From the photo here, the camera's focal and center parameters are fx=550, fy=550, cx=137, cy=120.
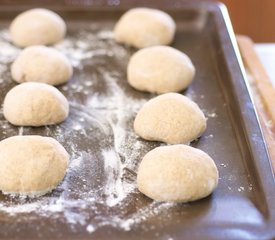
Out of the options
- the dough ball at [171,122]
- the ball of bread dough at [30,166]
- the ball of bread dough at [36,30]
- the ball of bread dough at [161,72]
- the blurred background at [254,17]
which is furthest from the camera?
the blurred background at [254,17]

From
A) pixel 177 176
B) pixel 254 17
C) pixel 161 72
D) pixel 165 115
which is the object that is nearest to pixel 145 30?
pixel 161 72

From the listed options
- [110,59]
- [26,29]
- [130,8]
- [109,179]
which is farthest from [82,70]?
[109,179]

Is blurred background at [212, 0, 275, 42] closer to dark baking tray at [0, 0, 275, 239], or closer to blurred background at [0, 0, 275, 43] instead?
blurred background at [0, 0, 275, 43]

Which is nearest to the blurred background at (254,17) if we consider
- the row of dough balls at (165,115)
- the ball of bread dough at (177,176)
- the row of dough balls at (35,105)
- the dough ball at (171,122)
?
the row of dough balls at (165,115)

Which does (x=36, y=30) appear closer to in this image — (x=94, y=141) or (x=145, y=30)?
(x=145, y=30)

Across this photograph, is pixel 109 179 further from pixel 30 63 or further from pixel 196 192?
pixel 30 63

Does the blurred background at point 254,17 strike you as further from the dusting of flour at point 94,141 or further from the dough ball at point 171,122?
the dough ball at point 171,122
